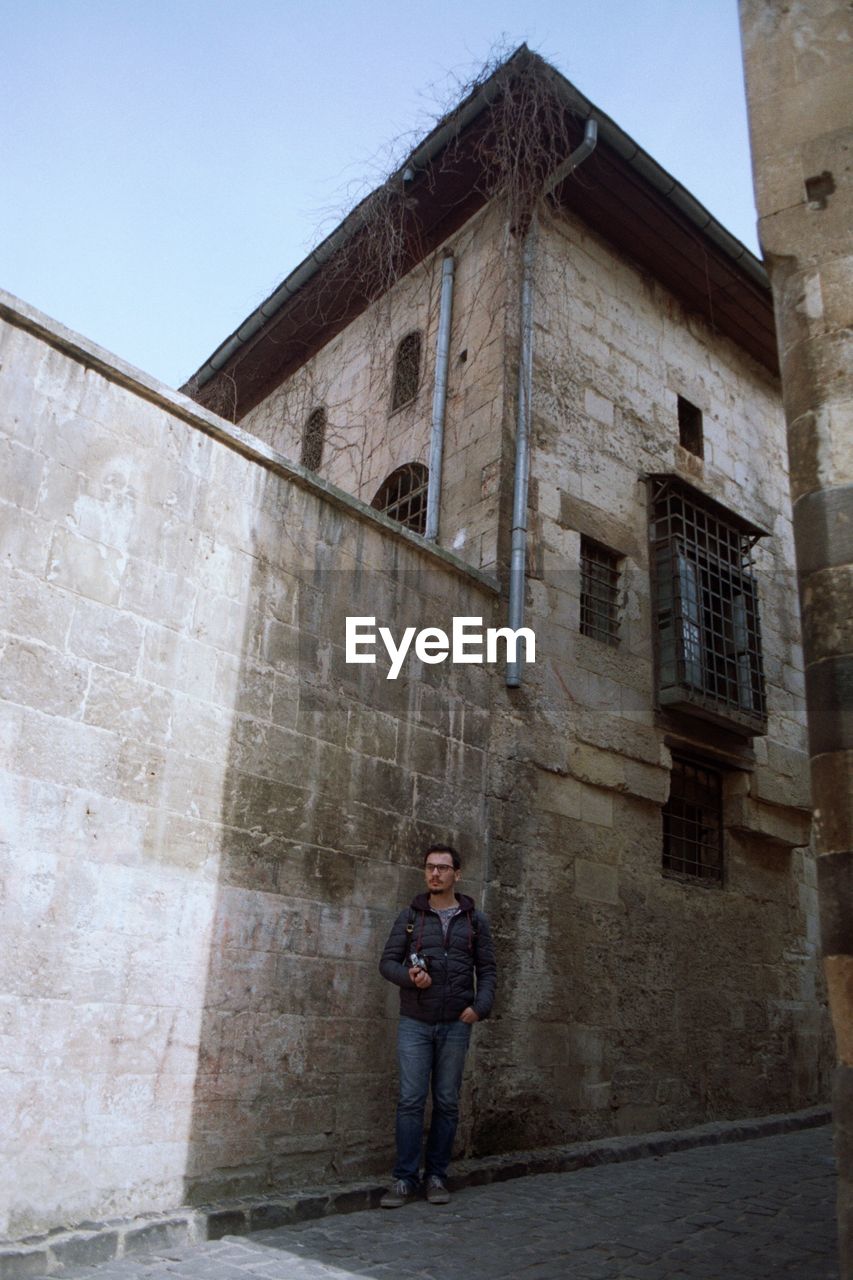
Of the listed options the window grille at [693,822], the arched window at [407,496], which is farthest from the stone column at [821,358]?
the window grille at [693,822]

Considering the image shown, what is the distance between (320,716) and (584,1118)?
3205 millimetres

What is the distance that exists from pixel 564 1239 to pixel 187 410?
4.29m

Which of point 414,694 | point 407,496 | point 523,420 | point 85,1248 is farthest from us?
point 407,496

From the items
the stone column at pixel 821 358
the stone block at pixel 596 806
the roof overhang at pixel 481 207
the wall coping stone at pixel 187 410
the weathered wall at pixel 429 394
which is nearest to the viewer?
Result: the stone column at pixel 821 358

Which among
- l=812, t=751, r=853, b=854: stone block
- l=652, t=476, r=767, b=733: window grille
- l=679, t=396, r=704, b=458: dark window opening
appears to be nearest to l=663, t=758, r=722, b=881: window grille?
l=652, t=476, r=767, b=733: window grille

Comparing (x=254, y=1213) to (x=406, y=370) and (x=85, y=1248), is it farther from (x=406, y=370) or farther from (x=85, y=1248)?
(x=406, y=370)

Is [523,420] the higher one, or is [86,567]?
[523,420]

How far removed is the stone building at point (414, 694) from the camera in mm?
4691

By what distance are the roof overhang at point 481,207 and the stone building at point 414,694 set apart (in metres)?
0.04

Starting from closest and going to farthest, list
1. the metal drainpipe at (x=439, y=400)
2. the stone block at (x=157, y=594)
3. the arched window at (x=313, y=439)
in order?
the stone block at (x=157, y=594), the metal drainpipe at (x=439, y=400), the arched window at (x=313, y=439)

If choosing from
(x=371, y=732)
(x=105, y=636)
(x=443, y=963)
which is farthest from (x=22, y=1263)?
(x=371, y=732)

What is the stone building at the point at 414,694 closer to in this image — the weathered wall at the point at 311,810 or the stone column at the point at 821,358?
the weathered wall at the point at 311,810

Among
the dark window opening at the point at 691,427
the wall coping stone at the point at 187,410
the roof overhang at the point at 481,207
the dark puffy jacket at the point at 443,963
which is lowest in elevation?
the dark puffy jacket at the point at 443,963

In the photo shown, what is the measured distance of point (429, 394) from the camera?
8641mm
